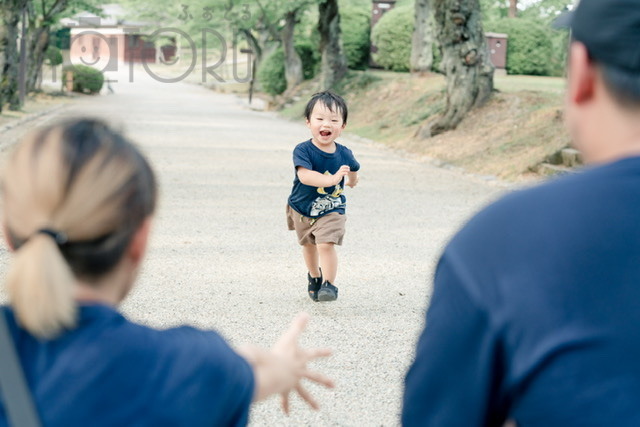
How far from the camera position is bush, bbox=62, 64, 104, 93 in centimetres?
3447

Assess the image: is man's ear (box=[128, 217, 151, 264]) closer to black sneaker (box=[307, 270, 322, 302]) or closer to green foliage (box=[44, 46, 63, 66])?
black sneaker (box=[307, 270, 322, 302])

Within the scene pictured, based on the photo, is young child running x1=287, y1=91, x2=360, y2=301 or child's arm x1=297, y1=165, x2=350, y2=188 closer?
child's arm x1=297, y1=165, x2=350, y2=188

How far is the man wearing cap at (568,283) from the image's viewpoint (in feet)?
4.43

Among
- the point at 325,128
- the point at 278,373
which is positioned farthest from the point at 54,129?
the point at 325,128

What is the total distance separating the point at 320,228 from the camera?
17.6ft

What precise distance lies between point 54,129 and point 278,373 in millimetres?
657

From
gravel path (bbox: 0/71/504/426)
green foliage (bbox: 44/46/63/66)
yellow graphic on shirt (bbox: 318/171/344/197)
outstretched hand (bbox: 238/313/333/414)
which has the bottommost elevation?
gravel path (bbox: 0/71/504/426)

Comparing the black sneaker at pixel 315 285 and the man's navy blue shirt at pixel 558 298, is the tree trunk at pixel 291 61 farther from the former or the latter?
the man's navy blue shirt at pixel 558 298

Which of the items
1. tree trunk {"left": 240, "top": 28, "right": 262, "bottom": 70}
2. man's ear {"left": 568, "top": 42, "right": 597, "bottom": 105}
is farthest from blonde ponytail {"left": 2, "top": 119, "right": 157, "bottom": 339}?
tree trunk {"left": 240, "top": 28, "right": 262, "bottom": 70}

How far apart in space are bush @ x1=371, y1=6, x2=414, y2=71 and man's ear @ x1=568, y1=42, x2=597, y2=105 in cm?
2650

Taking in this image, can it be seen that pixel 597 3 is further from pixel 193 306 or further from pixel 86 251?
pixel 193 306

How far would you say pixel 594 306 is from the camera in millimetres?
1350

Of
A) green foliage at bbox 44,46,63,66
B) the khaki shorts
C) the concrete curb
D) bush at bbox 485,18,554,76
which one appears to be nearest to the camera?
the khaki shorts

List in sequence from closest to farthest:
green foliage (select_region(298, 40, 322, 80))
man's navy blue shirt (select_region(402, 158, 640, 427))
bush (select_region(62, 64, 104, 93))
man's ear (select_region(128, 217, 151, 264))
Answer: man's navy blue shirt (select_region(402, 158, 640, 427)), man's ear (select_region(128, 217, 151, 264)), green foliage (select_region(298, 40, 322, 80)), bush (select_region(62, 64, 104, 93))
